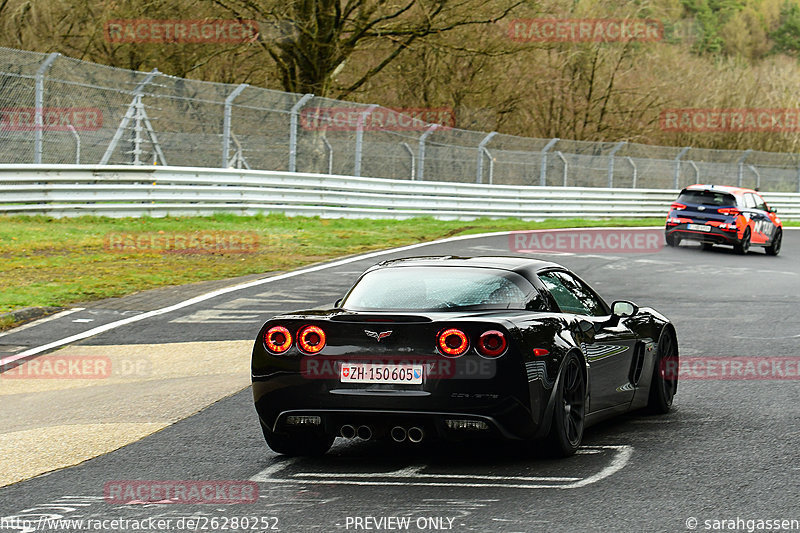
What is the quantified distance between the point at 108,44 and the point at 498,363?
98.6 feet

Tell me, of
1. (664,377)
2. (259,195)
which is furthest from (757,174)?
(664,377)

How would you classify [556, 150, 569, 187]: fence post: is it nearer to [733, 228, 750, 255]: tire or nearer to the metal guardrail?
the metal guardrail

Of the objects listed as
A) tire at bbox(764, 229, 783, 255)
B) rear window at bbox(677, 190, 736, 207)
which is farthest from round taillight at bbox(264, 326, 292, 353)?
tire at bbox(764, 229, 783, 255)

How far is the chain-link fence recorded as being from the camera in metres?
20.2

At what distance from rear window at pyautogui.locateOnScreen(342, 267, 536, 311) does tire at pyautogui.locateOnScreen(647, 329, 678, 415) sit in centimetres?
169

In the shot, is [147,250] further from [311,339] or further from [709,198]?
[709,198]

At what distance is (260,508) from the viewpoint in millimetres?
5570

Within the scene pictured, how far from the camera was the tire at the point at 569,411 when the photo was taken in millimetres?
6469

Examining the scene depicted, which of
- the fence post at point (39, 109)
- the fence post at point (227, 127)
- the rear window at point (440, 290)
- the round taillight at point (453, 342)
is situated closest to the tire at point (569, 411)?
the rear window at point (440, 290)

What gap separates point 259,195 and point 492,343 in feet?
59.8

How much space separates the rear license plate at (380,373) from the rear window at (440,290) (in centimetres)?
54

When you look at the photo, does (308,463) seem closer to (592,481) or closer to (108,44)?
(592,481)

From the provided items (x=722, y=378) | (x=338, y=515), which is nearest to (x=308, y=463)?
(x=338, y=515)

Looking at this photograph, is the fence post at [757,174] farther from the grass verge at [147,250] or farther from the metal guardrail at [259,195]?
the grass verge at [147,250]
